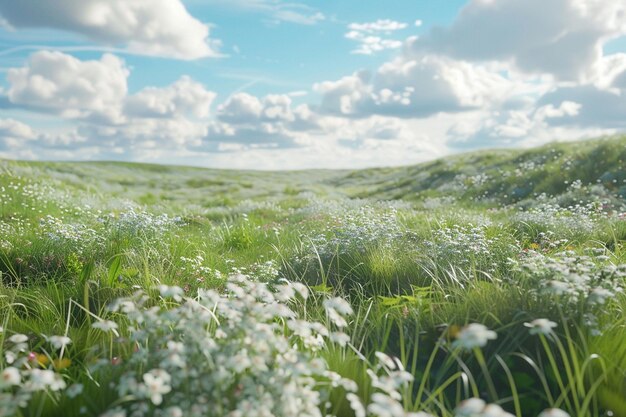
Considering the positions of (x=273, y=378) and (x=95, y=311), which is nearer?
(x=273, y=378)

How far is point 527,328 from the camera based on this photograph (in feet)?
15.0

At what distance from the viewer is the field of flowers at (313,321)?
122 inches

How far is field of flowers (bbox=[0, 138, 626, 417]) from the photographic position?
10.2 ft

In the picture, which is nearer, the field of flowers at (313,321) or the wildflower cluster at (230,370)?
the wildflower cluster at (230,370)

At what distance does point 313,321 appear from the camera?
18.4ft

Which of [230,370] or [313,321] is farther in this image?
[313,321]

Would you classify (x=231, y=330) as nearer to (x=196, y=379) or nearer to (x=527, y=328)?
(x=196, y=379)

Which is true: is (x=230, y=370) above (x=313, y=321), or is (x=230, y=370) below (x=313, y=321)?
above

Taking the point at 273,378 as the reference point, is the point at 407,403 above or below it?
below

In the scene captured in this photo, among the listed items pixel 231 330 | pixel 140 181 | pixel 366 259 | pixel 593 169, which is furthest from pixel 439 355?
pixel 140 181

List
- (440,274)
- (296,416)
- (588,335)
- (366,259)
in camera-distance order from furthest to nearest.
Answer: (366,259)
(440,274)
(588,335)
(296,416)

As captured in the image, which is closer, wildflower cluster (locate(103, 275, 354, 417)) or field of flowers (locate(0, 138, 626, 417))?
wildflower cluster (locate(103, 275, 354, 417))

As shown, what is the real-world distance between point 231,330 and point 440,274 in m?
3.98

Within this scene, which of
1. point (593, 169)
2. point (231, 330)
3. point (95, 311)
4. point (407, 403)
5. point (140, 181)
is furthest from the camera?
point (140, 181)
